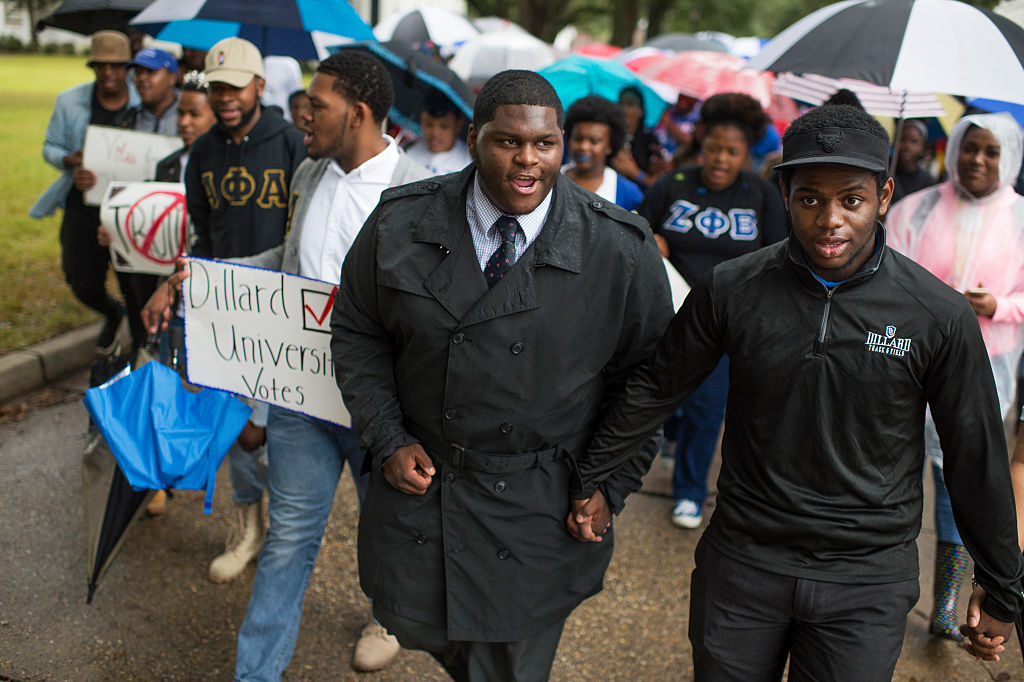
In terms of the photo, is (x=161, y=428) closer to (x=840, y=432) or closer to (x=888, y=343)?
(x=840, y=432)

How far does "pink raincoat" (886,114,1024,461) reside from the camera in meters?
3.73

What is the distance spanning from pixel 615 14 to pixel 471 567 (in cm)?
2352

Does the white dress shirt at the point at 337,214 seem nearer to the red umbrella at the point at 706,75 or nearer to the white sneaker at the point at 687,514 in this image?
the white sneaker at the point at 687,514

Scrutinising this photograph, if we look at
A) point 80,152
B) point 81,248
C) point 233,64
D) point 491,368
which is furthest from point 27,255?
point 491,368

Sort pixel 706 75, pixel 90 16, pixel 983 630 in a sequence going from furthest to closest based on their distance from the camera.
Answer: pixel 706 75
pixel 90 16
pixel 983 630

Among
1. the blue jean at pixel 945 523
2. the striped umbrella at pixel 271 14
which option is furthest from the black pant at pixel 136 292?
the blue jean at pixel 945 523

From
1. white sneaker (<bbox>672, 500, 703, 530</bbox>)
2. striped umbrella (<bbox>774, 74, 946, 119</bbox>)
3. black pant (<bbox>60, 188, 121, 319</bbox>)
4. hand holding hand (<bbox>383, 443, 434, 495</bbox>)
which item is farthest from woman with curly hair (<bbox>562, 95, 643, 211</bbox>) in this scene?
black pant (<bbox>60, 188, 121, 319</bbox>)

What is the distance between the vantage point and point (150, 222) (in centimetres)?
436

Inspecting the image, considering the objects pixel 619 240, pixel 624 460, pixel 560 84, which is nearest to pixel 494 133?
pixel 619 240

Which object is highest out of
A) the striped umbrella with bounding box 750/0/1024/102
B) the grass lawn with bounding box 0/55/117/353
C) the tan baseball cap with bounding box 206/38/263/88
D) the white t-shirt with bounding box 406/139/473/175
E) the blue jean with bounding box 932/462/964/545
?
the striped umbrella with bounding box 750/0/1024/102

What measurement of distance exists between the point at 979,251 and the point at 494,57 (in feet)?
20.8

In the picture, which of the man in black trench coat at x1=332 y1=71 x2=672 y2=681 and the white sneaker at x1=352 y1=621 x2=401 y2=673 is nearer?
the man in black trench coat at x1=332 y1=71 x2=672 y2=681

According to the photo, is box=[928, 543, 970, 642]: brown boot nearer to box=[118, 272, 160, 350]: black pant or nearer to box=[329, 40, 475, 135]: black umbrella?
box=[329, 40, 475, 135]: black umbrella

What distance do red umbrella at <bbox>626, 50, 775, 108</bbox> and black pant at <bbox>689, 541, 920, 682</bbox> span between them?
5768 mm
